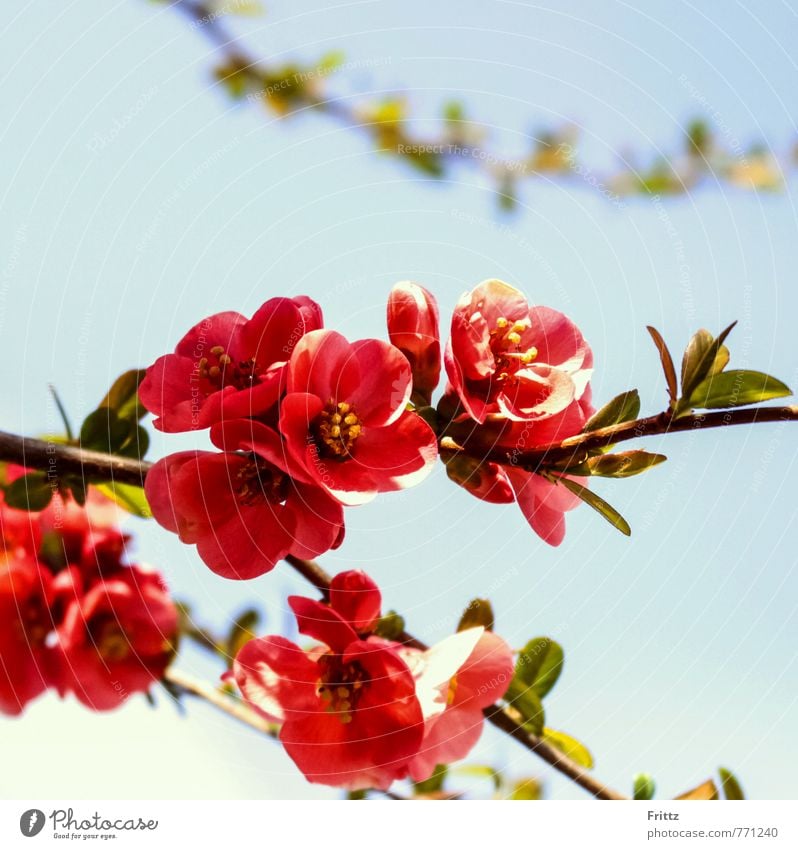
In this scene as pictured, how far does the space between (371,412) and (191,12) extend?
57 cm

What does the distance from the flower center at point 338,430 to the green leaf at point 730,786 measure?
0.54 m

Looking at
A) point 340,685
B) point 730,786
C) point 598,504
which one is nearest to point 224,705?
point 340,685

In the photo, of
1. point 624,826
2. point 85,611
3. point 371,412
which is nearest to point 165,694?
point 85,611

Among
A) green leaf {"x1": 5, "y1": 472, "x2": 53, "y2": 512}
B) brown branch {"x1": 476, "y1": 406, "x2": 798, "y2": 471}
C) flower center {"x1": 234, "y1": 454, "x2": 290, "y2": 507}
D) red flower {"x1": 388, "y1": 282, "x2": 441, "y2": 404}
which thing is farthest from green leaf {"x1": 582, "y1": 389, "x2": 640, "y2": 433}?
green leaf {"x1": 5, "y1": 472, "x2": 53, "y2": 512}

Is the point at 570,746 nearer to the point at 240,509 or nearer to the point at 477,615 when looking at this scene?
the point at 477,615

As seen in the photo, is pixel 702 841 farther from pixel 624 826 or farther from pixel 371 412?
pixel 371 412

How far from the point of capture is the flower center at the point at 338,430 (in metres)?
0.53

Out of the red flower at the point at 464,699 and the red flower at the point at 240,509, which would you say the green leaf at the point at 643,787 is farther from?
the red flower at the point at 240,509

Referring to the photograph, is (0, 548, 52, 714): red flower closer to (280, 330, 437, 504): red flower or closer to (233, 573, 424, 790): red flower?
(233, 573, 424, 790): red flower

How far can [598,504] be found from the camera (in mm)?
561

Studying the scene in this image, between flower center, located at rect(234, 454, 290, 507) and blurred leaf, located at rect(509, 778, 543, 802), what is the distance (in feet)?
1.53

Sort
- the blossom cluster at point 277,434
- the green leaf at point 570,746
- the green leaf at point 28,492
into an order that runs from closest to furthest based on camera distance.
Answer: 1. the blossom cluster at point 277,434
2. the green leaf at point 28,492
3. the green leaf at point 570,746

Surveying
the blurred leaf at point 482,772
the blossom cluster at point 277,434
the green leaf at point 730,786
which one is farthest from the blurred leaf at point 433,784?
the blossom cluster at point 277,434

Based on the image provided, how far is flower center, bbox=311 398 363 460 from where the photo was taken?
21.0 inches
